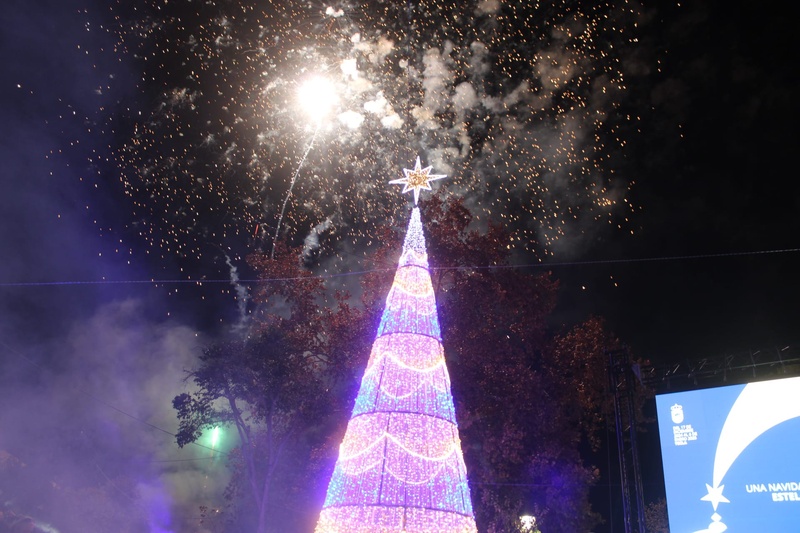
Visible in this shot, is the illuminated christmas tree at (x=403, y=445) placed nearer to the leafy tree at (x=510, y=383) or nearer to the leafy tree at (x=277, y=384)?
the leafy tree at (x=510, y=383)

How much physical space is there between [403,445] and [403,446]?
Answer: 13 millimetres

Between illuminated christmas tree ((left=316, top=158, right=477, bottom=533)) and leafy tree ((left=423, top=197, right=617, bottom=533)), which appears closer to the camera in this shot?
illuminated christmas tree ((left=316, top=158, right=477, bottom=533))

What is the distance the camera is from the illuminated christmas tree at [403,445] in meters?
7.64

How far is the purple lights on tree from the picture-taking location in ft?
25.1

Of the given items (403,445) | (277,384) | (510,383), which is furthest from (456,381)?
(403,445)

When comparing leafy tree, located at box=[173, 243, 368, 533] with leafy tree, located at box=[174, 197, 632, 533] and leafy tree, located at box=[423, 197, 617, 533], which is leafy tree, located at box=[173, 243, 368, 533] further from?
leafy tree, located at box=[423, 197, 617, 533]

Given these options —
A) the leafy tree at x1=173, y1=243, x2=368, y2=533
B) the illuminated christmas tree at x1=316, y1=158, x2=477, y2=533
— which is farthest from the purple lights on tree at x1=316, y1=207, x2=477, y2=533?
the leafy tree at x1=173, y1=243, x2=368, y2=533

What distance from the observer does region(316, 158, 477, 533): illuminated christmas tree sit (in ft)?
25.1

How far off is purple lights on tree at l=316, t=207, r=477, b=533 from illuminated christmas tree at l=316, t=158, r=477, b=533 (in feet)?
0.04

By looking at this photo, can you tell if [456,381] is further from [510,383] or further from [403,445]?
[403,445]

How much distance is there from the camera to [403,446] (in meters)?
7.93

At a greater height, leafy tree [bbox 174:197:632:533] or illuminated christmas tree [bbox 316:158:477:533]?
leafy tree [bbox 174:197:632:533]

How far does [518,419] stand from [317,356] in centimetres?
597

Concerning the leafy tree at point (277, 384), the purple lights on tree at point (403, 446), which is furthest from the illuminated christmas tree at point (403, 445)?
the leafy tree at point (277, 384)
